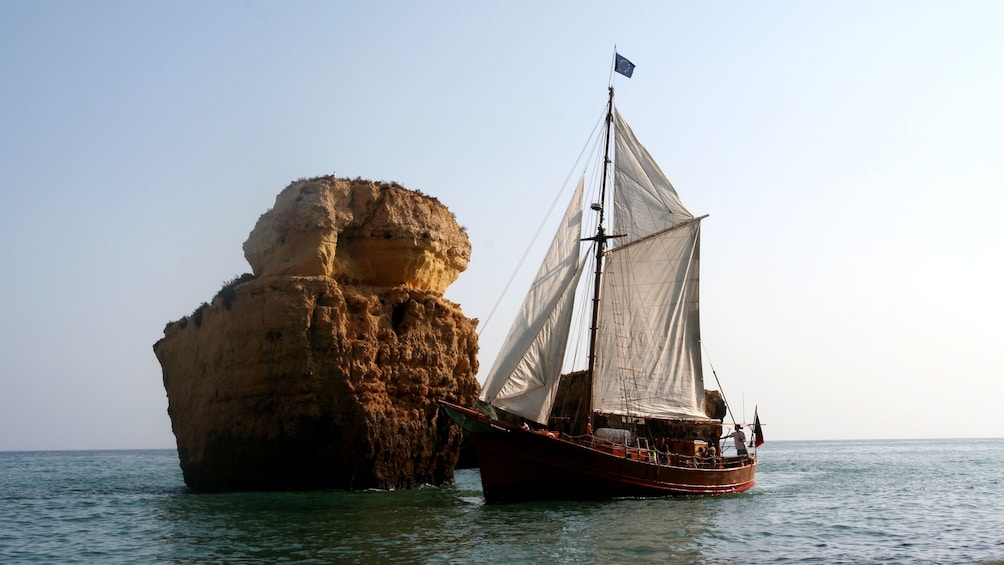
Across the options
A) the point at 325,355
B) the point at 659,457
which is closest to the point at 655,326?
the point at 659,457

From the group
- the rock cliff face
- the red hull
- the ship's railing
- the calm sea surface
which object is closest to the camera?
the calm sea surface

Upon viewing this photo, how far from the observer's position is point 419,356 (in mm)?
31266

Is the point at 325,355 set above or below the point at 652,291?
below

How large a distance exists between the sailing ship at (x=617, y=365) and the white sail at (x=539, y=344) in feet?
0.12

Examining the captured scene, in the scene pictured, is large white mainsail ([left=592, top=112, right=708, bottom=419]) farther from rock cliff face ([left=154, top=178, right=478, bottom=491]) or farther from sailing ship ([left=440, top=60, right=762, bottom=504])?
rock cliff face ([left=154, top=178, right=478, bottom=491])

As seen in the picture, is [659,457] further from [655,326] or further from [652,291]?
[652,291]

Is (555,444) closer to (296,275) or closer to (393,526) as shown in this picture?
(393,526)

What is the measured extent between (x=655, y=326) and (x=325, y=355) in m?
12.2

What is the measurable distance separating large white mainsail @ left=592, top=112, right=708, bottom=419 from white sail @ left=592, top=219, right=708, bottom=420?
37 millimetres

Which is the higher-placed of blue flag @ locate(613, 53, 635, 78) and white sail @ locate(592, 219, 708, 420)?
blue flag @ locate(613, 53, 635, 78)

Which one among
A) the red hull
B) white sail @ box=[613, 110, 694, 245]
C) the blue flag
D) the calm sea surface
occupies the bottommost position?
the calm sea surface

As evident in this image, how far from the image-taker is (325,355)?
93.5 feet

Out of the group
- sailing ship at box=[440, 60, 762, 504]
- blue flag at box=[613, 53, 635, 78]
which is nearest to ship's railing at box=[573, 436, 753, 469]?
sailing ship at box=[440, 60, 762, 504]

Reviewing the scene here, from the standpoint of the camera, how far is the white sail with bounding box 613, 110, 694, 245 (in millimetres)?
32469
